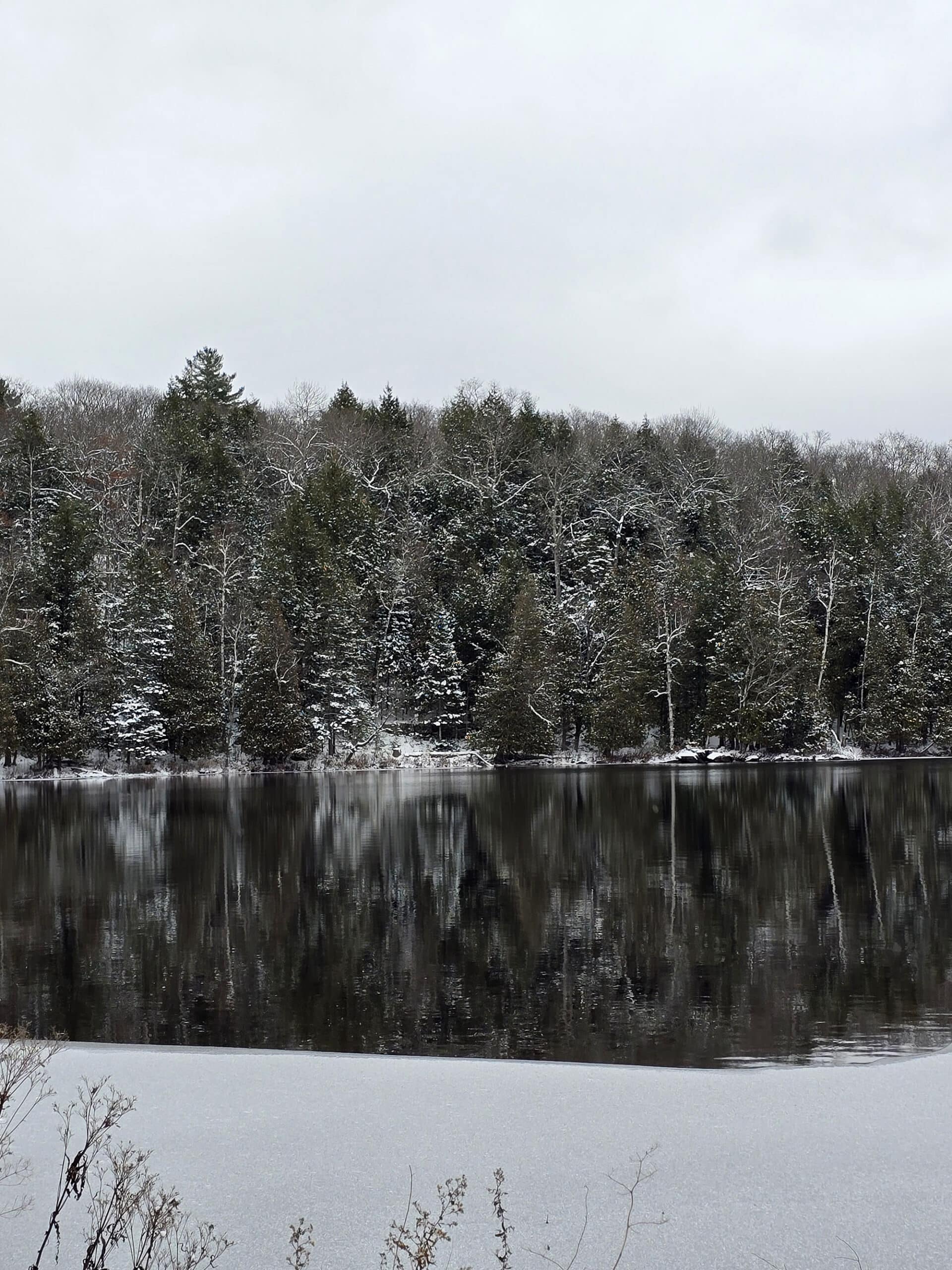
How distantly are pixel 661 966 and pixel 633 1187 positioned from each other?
606 centimetres

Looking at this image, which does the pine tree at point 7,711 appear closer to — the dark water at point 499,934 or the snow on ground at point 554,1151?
the dark water at point 499,934

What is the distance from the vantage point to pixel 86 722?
165 feet

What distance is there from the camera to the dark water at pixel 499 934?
830cm

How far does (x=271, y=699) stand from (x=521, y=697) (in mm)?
12993

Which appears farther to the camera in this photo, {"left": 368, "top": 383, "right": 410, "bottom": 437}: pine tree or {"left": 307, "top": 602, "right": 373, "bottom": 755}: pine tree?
{"left": 368, "top": 383, "right": 410, "bottom": 437}: pine tree

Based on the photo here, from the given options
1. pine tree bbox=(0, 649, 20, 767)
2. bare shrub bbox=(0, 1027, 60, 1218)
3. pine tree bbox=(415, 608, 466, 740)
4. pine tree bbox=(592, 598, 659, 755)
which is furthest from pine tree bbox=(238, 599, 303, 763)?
bare shrub bbox=(0, 1027, 60, 1218)

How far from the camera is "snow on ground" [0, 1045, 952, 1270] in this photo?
13.2 ft

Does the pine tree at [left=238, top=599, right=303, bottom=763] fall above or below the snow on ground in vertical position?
above

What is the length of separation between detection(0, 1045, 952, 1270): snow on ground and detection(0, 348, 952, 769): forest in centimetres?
4459

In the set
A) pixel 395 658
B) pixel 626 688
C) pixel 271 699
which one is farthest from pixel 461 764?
pixel 271 699

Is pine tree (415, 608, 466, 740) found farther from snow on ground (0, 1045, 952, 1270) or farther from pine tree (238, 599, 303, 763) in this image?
snow on ground (0, 1045, 952, 1270)

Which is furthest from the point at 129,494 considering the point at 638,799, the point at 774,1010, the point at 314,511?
the point at 774,1010

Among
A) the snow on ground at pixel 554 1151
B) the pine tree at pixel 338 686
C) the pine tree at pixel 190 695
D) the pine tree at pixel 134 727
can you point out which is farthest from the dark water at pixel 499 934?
the pine tree at pixel 338 686

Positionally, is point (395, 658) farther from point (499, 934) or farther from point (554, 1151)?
point (554, 1151)
